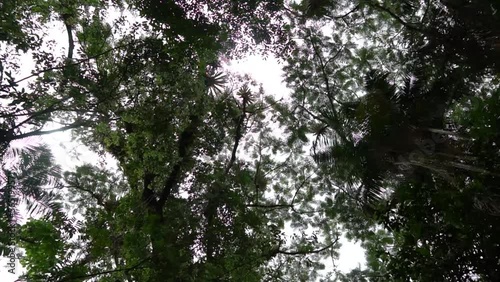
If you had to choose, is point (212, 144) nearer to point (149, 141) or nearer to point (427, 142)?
point (149, 141)

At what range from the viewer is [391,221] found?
209 inches

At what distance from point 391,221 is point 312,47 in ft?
24.0

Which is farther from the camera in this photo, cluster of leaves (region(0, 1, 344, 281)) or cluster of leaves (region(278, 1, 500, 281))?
cluster of leaves (region(0, 1, 344, 281))

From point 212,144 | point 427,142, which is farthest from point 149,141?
point 427,142

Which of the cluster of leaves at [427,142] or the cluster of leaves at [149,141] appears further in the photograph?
the cluster of leaves at [149,141]

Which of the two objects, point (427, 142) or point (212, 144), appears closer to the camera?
point (427, 142)

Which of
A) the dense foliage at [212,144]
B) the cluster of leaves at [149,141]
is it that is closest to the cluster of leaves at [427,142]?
the dense foliage at [212,144]

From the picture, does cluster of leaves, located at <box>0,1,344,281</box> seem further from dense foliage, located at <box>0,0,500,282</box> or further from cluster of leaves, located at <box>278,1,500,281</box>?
cluster of leaves, located at <box>278,1,500,281</box>

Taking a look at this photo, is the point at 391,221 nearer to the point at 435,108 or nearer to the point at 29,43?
the point at 435,108

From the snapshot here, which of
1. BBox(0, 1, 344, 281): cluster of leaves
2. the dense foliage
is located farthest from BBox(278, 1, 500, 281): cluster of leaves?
BBox(0, 1, 344, 281): cluster of leaves

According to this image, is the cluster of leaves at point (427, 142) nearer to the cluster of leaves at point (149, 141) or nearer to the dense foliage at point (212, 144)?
the dense foliage at point (212, 144)

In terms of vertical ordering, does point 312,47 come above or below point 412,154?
above

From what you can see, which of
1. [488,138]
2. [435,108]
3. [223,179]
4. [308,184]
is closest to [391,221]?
[488,138]

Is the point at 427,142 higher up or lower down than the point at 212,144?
lower down
